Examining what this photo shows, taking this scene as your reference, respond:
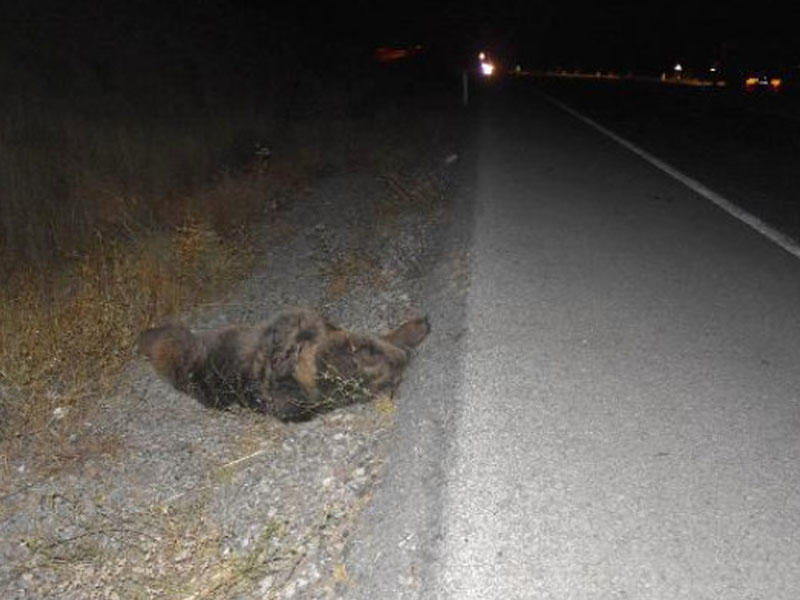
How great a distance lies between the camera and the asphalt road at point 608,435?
103 inches

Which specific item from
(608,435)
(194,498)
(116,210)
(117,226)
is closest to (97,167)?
(116,210)

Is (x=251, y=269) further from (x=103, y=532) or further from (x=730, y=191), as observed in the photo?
(x=730, y=191)

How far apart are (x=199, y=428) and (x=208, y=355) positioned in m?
0.47

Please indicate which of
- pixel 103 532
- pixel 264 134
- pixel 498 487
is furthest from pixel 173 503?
pixel 264 134

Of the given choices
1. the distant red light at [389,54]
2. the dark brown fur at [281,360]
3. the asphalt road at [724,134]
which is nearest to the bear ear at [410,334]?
the dark brown fur at [281,360]

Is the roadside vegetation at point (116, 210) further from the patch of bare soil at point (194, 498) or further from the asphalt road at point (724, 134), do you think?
the asphalt road at point (724, 134)

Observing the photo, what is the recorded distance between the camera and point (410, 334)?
14.6 ft

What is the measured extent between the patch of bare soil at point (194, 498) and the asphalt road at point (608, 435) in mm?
305

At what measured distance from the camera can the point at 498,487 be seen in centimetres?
300

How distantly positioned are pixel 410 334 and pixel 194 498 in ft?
5.06

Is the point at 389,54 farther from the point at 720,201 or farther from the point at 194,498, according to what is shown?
the point at 194,498

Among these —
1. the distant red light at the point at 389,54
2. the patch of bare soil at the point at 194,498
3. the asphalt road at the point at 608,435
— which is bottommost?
the patch of bare soil at the point at 194,498

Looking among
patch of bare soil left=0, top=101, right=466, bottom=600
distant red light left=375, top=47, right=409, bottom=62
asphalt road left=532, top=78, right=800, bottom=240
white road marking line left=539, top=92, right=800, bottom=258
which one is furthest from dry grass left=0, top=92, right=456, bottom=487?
distant red light left=375, top=47, right=409, bottom=62

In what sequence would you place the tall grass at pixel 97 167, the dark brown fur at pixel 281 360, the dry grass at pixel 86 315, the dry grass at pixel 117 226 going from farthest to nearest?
the tall grass at pixel 97 167, the dry grass at pixel 117 226, the dry grass at pixel 86 315, the dark brown fur at pixel 281 360
